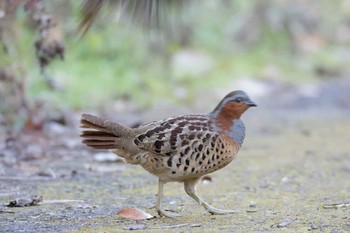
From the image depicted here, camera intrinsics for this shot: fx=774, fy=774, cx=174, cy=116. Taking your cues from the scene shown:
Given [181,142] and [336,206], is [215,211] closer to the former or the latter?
[181,142]

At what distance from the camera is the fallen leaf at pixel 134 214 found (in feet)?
13.8

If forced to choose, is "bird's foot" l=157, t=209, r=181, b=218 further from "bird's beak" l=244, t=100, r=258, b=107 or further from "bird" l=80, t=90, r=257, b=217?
"bird's beak" l=244, t=100, r=258, b=107

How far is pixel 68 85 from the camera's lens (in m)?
10.7

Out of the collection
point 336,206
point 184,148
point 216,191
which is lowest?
point 336,206

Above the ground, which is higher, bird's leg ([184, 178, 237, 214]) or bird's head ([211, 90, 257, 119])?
bird's head ([211, 90, 257, 119])

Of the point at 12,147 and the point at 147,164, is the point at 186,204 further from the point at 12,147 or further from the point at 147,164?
the point at 12,147

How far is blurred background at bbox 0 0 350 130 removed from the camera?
6.55 meters

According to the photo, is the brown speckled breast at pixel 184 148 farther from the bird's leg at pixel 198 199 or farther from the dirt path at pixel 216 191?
the dirt path at pixel 216 191

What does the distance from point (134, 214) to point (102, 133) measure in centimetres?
52

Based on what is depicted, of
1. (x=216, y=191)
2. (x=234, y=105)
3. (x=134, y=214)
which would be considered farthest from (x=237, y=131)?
(x=216, y=191)

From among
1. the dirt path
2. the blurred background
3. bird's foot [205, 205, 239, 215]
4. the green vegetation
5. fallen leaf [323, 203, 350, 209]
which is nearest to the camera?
the dirt path

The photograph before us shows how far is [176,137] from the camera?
14.0 feet

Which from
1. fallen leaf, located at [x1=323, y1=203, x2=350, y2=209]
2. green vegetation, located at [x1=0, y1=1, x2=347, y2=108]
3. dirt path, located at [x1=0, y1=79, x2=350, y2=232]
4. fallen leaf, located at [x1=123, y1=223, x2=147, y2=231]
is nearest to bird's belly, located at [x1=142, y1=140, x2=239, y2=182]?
dirt path, located at [x1=0, y1=79, x2=350, y2=232]

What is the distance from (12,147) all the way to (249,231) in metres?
3.38
